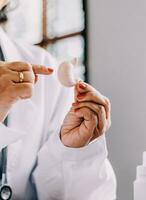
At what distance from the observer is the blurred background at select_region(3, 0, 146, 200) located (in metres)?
1.11

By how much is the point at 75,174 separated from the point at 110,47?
475 mm

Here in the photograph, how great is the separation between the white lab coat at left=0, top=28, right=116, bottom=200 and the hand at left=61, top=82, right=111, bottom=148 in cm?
7

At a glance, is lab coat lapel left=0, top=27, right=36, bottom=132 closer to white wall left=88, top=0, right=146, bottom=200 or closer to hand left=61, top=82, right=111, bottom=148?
hand left=61, top=82, right=111, bottom=148

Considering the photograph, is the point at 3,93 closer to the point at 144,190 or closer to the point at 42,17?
the point at 144,190

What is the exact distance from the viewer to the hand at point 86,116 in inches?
27.4

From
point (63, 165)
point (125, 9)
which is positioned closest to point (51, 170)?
point (63, 165)

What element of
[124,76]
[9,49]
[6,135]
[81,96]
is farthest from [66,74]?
[124,76]

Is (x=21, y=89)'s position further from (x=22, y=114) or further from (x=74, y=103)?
(x=22, y=114)

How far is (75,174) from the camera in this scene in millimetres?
788

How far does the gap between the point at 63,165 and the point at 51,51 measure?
0.47 metres

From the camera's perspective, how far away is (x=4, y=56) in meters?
0.93

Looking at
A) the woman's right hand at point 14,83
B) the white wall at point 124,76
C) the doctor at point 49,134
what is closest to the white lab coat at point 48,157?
the doctor at point 49,134

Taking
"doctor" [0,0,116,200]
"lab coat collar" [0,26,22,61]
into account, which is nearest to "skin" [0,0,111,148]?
"doctor" [0,0,116,200]

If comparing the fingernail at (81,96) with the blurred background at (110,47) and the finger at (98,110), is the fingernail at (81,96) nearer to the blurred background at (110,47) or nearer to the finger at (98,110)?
the finger at (98,110)
